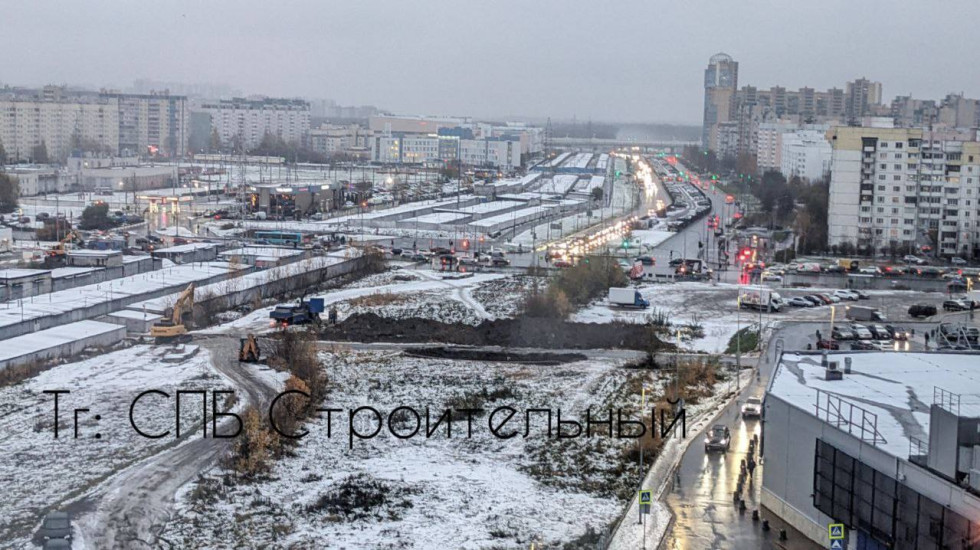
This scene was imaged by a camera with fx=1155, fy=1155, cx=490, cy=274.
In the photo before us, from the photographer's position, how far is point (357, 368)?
6801 millimetres

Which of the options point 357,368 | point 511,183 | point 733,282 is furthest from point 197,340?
point 511,183

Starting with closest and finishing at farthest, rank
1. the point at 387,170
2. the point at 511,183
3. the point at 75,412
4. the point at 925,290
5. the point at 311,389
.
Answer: the point at 75,412 → the point at 311,389 → the point at 925,290 → the point at 511,183 → the point at 387,170

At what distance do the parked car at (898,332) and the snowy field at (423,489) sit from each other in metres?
2.59

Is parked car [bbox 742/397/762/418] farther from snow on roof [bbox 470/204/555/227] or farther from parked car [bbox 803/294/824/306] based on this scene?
snow on roof [bbox 470/204/555/227]

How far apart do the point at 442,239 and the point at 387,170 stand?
43.1ft

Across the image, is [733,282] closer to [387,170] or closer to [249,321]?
[249,321]

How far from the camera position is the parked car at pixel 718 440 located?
492 centimetres

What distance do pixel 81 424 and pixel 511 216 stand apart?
38.5ft

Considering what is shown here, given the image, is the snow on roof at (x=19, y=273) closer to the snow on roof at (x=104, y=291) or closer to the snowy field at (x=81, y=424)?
the snow on roof at (x=104, y=291)

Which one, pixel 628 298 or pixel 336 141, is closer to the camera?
pixel 628 298

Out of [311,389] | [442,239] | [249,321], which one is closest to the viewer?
[311,389]

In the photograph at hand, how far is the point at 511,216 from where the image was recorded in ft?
55.2

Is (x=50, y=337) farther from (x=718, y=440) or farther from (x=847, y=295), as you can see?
(x=847, y=295)

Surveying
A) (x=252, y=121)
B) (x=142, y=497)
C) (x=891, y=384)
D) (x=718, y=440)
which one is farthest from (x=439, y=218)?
(x=252, y=121)
